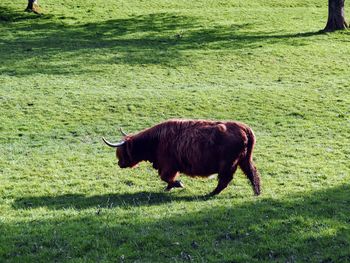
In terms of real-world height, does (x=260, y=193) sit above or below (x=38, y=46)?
above

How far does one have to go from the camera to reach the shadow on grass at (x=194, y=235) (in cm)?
949

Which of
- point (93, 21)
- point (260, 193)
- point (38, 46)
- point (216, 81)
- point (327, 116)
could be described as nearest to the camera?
point (260, 193)

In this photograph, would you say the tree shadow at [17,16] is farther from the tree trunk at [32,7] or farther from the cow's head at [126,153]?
the cow's head at [126,153]

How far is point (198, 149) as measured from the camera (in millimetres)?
13336

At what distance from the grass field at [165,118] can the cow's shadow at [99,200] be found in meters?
0.04

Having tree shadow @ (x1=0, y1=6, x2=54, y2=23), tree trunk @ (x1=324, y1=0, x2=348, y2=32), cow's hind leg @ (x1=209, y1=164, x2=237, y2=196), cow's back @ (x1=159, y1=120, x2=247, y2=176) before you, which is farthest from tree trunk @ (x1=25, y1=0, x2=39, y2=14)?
cow's hind leg @ (x1=209, y1=164, x2=237, y2=196)

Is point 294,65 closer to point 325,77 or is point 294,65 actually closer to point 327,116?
point 325,77

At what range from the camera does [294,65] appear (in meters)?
29.8

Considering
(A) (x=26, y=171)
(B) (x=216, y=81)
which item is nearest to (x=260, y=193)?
(A) (x=26, y=171)

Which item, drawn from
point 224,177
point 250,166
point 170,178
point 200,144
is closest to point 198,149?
point 200,144

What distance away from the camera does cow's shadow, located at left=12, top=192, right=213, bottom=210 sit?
12875 mm

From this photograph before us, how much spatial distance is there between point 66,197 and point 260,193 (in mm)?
4301

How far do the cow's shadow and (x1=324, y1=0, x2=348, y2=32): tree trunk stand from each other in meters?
25.1

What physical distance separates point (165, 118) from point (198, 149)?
28.4 ft
